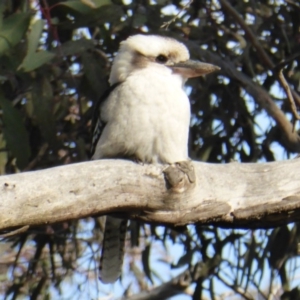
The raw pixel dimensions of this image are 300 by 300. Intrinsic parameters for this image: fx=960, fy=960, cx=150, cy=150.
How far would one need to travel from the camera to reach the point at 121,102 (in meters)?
2.88

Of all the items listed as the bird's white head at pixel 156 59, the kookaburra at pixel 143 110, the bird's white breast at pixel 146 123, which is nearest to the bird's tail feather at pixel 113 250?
the kookaburra at pixel 143 110

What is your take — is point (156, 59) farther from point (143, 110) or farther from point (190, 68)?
point (143, 110)

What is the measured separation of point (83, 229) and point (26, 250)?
355 mm

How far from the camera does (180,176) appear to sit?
2439mm

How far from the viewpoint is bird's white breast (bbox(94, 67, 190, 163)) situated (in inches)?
112

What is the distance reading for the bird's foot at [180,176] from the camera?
242 centimetres

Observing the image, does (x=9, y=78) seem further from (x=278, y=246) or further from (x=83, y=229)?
(x=278, y=246)

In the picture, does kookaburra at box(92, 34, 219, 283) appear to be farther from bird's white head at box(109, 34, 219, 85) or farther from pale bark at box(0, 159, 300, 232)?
pale bark at box(0, 159, 300, 232)

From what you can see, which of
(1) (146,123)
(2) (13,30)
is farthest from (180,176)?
(2) (13,30)

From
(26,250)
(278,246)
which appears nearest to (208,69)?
(278,246)

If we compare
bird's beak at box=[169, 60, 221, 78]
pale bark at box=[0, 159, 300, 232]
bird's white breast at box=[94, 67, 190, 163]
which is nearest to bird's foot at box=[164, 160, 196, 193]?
pale bark at box=[0, 159, 300, 232]

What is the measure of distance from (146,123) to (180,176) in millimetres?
431

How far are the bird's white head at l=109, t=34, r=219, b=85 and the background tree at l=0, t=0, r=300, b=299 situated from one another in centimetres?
12

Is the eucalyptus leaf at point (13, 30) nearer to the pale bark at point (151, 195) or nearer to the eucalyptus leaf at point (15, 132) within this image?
the eucalyptus leaf at point (15, 132)
